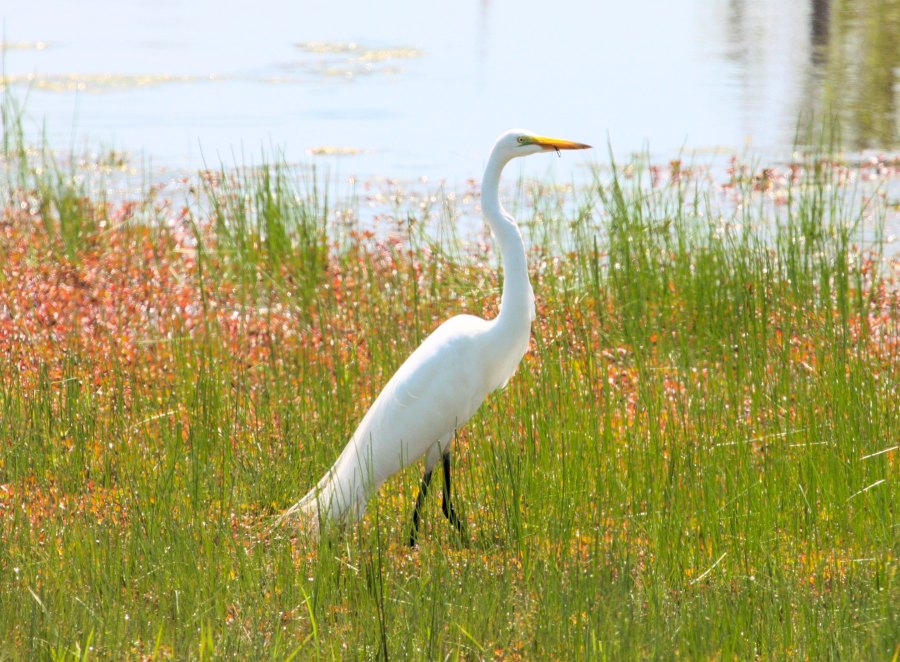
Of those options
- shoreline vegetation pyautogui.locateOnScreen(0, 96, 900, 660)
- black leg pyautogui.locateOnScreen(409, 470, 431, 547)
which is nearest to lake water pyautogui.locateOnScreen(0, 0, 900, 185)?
shoreline vegetation pyautogui.locateOnScreen(0, 96, 900, 660)

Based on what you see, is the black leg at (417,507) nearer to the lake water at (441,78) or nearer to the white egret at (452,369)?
the white egret at (452,369)

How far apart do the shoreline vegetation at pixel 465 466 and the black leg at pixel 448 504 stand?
76 mm

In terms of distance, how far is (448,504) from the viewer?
4117mm

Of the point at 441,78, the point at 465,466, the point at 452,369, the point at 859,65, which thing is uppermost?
the point at 859,65

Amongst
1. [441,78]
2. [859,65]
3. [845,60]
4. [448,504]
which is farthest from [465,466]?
[845,60]

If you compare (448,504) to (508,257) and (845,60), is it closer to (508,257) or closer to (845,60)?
(508,257)

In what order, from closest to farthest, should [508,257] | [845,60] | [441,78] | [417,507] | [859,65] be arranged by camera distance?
1. [417,507]
2. [508,257]
3. [859,65]
4. [845,60]
5. [441,78]

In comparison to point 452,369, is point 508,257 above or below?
above

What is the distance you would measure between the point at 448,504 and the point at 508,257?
2.80 feet

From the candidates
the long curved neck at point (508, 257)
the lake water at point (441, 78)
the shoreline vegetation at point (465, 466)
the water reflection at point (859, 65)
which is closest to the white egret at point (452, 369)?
the long curved neck at point (508, 257)

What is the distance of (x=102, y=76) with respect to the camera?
14.6 meters

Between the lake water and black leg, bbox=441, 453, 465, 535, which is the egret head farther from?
the lake water

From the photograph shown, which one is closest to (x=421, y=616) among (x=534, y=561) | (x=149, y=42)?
(x=534, y=561)

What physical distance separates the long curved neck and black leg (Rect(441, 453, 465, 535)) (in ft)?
1.89
